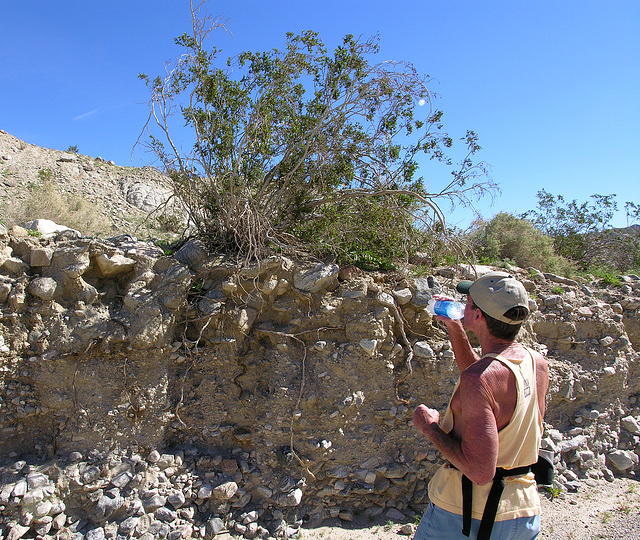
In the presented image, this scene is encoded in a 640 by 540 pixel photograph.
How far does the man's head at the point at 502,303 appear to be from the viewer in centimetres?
183

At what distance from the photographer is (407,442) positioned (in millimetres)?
4078

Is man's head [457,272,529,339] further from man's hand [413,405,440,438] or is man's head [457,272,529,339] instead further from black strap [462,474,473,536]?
black strap [462,474,473,536]

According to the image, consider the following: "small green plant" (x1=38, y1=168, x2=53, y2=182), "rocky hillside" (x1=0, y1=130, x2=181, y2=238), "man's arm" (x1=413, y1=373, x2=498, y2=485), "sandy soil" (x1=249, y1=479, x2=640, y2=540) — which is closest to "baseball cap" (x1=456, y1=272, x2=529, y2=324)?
"man's arm" (x1=413, y1=373, x2=498, y2=485)

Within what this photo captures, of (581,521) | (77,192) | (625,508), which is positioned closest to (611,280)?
(625,508)

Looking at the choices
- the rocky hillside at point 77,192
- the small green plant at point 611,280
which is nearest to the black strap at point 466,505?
the rocky hillside at point 77,192

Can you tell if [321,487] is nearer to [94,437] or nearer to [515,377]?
[94,437]

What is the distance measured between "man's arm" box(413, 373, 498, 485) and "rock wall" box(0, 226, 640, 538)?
228cm

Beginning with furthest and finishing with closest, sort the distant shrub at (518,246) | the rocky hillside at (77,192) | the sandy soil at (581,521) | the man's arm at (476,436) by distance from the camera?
the distant shrub at (518,246), the rocky hillside at (77,192), the sandy soil at (581,521), the man's arm at (476,436)

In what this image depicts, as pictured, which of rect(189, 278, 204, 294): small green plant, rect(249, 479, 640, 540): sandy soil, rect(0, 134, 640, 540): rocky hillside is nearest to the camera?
rect(0, 134, 640, 540): rocky hillside

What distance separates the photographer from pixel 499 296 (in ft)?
6.06

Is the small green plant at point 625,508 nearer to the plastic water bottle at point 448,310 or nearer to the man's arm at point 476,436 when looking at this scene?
the plastic water bottle at point 448,310

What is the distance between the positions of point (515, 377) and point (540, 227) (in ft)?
26.0

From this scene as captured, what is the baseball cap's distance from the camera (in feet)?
6.00

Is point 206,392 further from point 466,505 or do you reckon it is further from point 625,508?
point 625,508
